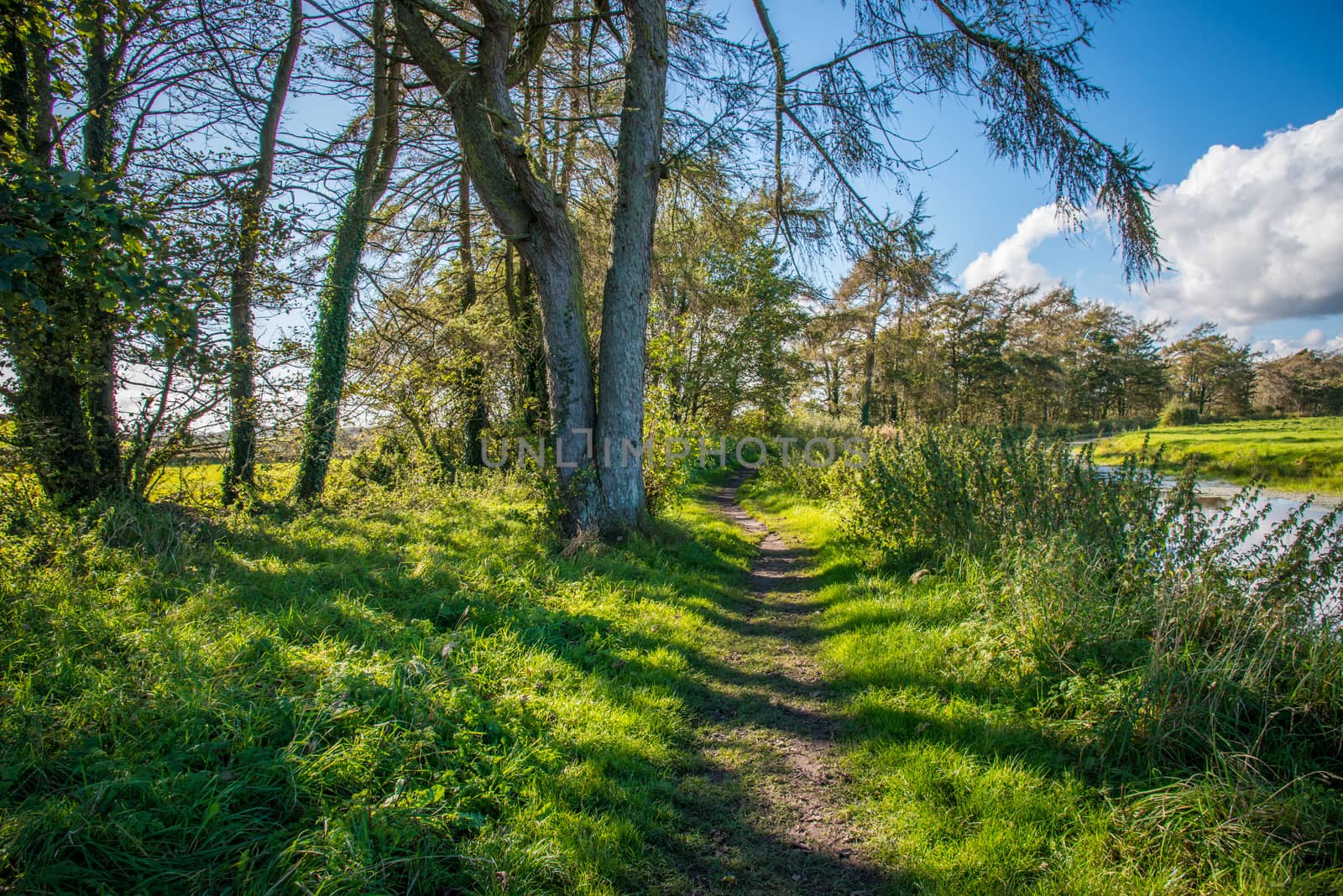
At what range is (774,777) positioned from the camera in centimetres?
321

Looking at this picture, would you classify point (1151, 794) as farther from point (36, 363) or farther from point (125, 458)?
point (125, 458)

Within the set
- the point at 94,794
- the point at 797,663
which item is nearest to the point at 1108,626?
the point at 797,663

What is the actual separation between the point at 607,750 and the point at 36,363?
5.80 m

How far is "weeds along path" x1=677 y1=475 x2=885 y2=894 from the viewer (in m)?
2.50

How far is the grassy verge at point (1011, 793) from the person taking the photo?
88.0 inches

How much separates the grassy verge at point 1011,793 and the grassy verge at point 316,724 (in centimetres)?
113

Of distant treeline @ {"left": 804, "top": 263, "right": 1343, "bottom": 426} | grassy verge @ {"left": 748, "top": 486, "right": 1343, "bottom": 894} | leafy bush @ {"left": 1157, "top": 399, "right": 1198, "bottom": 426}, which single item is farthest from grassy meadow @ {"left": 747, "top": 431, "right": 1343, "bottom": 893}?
leafy bush @ {"left": 1157, "top": 399, "right": 1198, "bottom": 426}

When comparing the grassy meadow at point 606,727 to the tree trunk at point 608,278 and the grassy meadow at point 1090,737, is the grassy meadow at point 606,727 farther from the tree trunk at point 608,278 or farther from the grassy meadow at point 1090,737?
the tree trunk at point 608,278

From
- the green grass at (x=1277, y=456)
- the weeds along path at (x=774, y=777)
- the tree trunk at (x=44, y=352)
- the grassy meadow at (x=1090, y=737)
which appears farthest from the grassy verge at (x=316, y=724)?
the green grass at (x=1277, y=456)

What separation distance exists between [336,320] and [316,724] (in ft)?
27.4

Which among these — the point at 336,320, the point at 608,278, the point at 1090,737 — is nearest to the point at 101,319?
the point at 336,320

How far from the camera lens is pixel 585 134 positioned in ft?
29.6

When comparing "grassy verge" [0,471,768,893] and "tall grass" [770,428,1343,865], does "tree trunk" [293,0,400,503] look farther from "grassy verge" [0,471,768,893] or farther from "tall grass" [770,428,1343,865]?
"tall grass" [770,428,1343,865]

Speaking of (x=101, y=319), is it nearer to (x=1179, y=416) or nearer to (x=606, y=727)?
(x=606, y=727)
